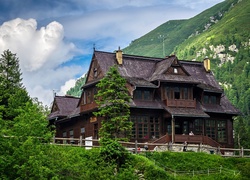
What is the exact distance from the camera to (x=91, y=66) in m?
64.1

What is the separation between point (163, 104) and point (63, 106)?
55.4 ft

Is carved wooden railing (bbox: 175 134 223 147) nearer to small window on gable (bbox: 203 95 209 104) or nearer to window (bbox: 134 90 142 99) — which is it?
window (bbox: 134 90 142 99)

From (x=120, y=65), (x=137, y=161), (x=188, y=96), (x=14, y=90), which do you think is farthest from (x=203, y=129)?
(x=14, y=90)

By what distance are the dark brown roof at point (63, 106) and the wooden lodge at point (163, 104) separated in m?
1.50

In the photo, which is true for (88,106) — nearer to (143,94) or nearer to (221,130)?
(143,94)

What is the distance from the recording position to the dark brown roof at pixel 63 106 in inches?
2746

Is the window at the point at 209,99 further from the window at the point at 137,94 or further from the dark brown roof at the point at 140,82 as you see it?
the window at the point at 137,94

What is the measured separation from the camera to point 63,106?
71312 millimetres

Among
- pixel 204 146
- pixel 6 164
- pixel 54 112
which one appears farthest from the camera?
pixel 54 112

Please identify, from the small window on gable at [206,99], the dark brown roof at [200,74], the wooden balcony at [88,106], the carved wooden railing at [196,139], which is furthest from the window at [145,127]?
the dark brown roof at [200,74]

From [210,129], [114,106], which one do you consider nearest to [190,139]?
[210,129]

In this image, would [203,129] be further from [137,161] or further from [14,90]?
[14,90]

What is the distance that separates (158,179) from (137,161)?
268 centimetres

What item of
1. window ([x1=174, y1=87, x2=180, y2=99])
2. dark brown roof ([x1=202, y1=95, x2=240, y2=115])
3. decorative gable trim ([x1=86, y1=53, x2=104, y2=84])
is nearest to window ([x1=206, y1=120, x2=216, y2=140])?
dark brown roof ([x1=202, y1=95, x2=240, y2=115])
